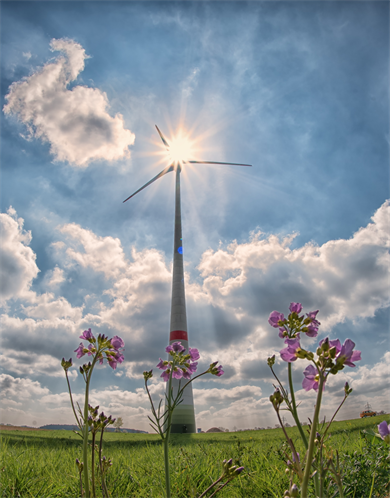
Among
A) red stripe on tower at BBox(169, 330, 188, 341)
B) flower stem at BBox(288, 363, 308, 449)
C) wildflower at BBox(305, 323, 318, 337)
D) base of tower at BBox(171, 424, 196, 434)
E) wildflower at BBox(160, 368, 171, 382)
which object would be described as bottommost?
base of tower at BBox(171, 424, 196, 434)

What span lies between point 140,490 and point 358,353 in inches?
150

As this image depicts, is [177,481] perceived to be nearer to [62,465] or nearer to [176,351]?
[176,351]

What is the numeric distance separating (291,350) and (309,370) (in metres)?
0.26

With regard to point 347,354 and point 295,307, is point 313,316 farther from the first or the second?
point 347,354

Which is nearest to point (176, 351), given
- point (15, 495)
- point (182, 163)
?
point (15, 495)

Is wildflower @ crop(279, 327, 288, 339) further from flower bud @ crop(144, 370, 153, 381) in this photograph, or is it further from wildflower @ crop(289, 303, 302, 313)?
flower bud @ crop(144, 370, 153, 381)

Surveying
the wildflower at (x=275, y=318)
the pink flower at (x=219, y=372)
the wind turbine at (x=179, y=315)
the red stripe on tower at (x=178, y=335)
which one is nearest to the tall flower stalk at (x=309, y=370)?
the wildflower at (x=275, y=318)

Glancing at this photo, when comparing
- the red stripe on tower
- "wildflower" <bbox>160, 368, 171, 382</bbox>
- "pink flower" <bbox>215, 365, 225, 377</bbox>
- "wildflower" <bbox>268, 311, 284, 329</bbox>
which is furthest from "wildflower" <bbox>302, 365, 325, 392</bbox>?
the red stripe on tower

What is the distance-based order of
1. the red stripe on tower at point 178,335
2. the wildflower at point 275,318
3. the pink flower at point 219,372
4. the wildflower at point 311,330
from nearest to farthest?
the wildflower at point 311,330, the wildflower at point 275,318, the pink flower at point 219,372, the red stripe on tower at point 178,335

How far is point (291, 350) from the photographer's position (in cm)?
192

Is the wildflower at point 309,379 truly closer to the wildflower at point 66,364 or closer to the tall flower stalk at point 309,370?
the tall flower stalk at point 309,370

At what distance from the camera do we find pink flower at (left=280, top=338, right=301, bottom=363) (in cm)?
191

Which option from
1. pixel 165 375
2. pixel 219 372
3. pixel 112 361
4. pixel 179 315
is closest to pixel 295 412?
pixel 219 372

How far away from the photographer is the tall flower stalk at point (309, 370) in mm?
1329
